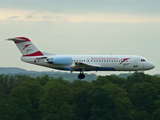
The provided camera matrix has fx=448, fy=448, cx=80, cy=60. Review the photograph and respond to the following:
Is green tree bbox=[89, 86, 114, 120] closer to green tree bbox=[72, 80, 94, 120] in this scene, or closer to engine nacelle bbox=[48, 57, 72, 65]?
green tree bbox=[72, 80, 94, 120]

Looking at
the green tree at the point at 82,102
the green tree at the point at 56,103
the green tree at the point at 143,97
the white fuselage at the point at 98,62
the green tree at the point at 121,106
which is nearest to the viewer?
the white fuselage at the point at 98,62

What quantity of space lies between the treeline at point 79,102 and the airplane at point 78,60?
1911cm

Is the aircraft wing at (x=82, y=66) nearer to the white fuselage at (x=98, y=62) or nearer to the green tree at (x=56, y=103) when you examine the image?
the white fuselage at (x=98, y=62)

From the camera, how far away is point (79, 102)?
101m

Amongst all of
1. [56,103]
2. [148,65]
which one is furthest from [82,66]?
[56,103]

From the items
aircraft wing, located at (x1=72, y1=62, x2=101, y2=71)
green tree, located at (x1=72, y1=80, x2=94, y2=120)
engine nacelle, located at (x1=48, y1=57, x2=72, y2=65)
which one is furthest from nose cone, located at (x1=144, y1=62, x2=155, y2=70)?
green tree, located at (x1=72, y1=80, x2=94, y2=120)

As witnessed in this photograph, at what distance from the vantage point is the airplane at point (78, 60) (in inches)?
2776

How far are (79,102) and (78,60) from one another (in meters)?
31.8

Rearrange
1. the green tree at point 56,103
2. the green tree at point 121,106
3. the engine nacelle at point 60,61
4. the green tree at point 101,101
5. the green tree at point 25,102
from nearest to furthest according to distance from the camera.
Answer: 1. the engine nacelle at point 60,61
2. the green tree at point 56,103
3. the green tree at point 101,101
4. the green tree at point 25,102
5. the green tree at point 121,106

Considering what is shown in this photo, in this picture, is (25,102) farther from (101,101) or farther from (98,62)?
(98,62)

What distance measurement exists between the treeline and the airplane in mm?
19107

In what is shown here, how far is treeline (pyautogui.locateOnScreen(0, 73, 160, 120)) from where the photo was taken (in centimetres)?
9112

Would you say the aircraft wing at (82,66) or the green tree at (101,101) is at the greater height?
the aircraft wing at (82,66)

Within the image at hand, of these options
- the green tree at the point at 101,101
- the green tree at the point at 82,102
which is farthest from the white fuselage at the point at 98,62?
the green tree at the point at 82,102
